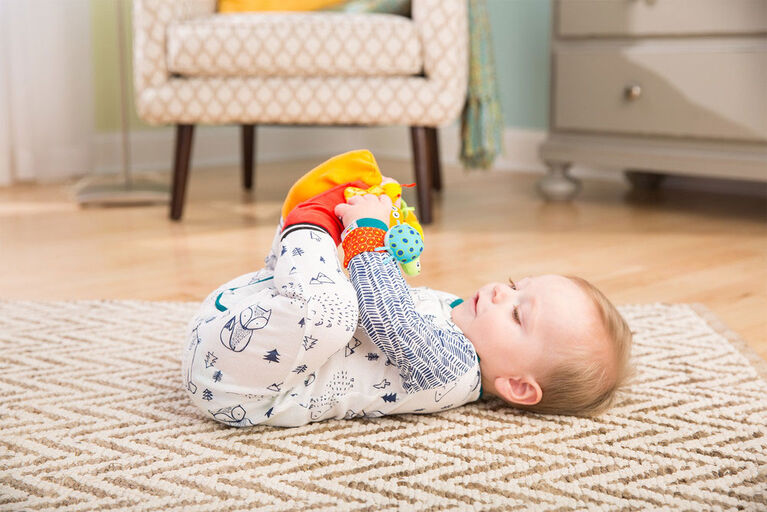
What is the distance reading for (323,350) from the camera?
93cm

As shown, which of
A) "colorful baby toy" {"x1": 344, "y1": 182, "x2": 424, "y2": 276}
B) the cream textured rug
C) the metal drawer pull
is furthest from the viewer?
the metal drawer pull

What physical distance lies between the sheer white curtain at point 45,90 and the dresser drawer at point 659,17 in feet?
5.06

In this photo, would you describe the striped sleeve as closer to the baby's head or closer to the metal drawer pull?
the baby's head

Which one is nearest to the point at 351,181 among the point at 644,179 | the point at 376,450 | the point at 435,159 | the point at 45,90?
the point at 376,450

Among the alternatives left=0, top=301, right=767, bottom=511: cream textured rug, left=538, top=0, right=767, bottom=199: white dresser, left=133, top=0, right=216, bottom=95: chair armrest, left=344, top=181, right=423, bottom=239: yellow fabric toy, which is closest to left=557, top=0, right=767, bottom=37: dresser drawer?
left=538, top=0, right=767, bottom=199: white dresser

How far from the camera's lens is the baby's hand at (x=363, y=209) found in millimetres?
1034

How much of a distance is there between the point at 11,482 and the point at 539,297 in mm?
550

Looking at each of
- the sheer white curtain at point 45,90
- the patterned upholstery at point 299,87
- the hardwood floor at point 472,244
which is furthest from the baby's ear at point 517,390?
the sheer white curtain at point 45,90

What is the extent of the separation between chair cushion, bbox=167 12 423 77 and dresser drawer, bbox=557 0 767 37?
1.93 feet

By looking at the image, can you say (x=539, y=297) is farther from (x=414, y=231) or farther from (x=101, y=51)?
(x=101, y=51)

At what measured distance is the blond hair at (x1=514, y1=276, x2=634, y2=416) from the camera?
3.14 feet

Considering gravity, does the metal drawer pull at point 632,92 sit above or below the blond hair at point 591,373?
above

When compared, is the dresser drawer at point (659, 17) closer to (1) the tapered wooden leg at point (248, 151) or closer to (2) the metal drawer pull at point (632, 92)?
(2) the metal drawer pull at point (632, 92)

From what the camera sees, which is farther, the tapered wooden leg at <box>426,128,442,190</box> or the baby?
the tapered wooden leg at <box>426,128,442,190</box>
